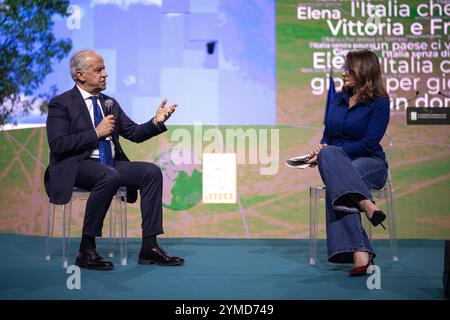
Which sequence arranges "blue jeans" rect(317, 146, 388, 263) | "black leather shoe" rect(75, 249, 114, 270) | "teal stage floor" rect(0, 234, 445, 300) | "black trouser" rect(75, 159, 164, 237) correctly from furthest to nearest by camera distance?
"black trouser" rect(75, 159, 164, 237) → "black leather shoe" rect(75, 249, 114, 270) → "blue jeans" rect(317, 146, 388, 263) → "teal stage floor" rect(0, 234, 445, 300)

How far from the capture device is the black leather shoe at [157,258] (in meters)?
3.63

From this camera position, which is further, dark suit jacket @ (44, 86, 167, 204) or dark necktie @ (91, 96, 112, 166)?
dark necktie @ (91, 96, 112, 166)

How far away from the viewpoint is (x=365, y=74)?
3.65 m

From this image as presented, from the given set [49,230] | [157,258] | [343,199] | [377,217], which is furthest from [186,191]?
[377,217]

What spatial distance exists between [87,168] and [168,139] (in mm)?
1681

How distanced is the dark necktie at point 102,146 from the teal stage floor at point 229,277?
57 cm


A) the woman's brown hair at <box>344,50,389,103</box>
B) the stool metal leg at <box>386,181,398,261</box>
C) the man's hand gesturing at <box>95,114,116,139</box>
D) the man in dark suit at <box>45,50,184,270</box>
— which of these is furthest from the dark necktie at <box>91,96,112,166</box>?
the stool metal leg at <box>386,181,398,261</box>

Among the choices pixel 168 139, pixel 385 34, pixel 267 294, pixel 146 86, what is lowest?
pixel 267 294

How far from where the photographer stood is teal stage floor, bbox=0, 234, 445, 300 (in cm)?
275

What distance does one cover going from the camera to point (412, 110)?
5.24 meters

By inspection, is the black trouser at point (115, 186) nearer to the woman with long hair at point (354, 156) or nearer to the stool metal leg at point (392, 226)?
the woman with long hair at point (354, 156)

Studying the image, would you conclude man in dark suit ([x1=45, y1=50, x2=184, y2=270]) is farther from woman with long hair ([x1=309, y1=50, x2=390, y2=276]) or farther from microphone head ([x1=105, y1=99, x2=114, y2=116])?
woman with long hair ([x1=309, y1=50, x2=390, y2=276])
